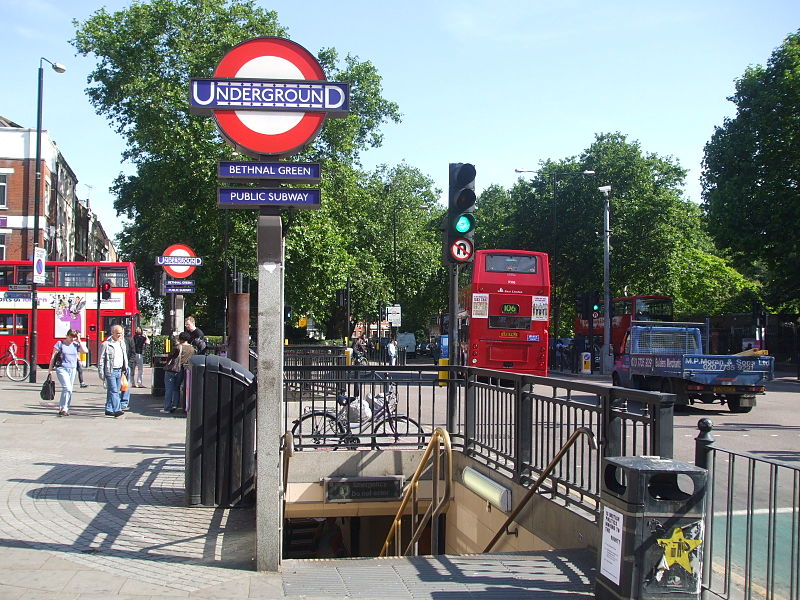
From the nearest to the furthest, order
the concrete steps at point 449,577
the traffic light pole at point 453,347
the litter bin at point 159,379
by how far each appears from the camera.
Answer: the concrete steps at point 449,577 → the traffic light pole at point 453,347 → the litter bin at point 159,379

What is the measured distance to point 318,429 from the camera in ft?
32.4

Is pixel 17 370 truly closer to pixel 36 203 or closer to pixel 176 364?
pixel 36 203

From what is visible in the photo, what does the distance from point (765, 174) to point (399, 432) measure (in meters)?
31.9

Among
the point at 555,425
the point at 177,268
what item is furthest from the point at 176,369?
the point at 555,425

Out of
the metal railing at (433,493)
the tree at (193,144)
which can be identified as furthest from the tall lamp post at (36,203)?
the metal railing at (433,493)

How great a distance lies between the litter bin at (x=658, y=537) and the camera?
173 inches

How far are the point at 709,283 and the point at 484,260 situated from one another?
118 feet

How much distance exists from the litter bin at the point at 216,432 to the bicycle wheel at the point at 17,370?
19.7 m

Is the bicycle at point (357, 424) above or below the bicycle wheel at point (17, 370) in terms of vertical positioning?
above

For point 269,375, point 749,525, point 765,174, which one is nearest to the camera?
point 749,525

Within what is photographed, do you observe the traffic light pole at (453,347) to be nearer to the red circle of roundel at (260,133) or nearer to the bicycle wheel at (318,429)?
the bicycle wheel at (318,429)

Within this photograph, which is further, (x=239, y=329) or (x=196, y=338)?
(x=196, y=338)

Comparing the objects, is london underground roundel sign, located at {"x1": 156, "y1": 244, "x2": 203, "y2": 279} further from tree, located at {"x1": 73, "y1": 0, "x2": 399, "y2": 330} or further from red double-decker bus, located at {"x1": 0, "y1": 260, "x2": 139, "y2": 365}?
Answer: red double-decker bus, located at {"x1": 0, "y1": 260, "x2": 139, "y2": 365}

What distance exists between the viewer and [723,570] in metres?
4.67
